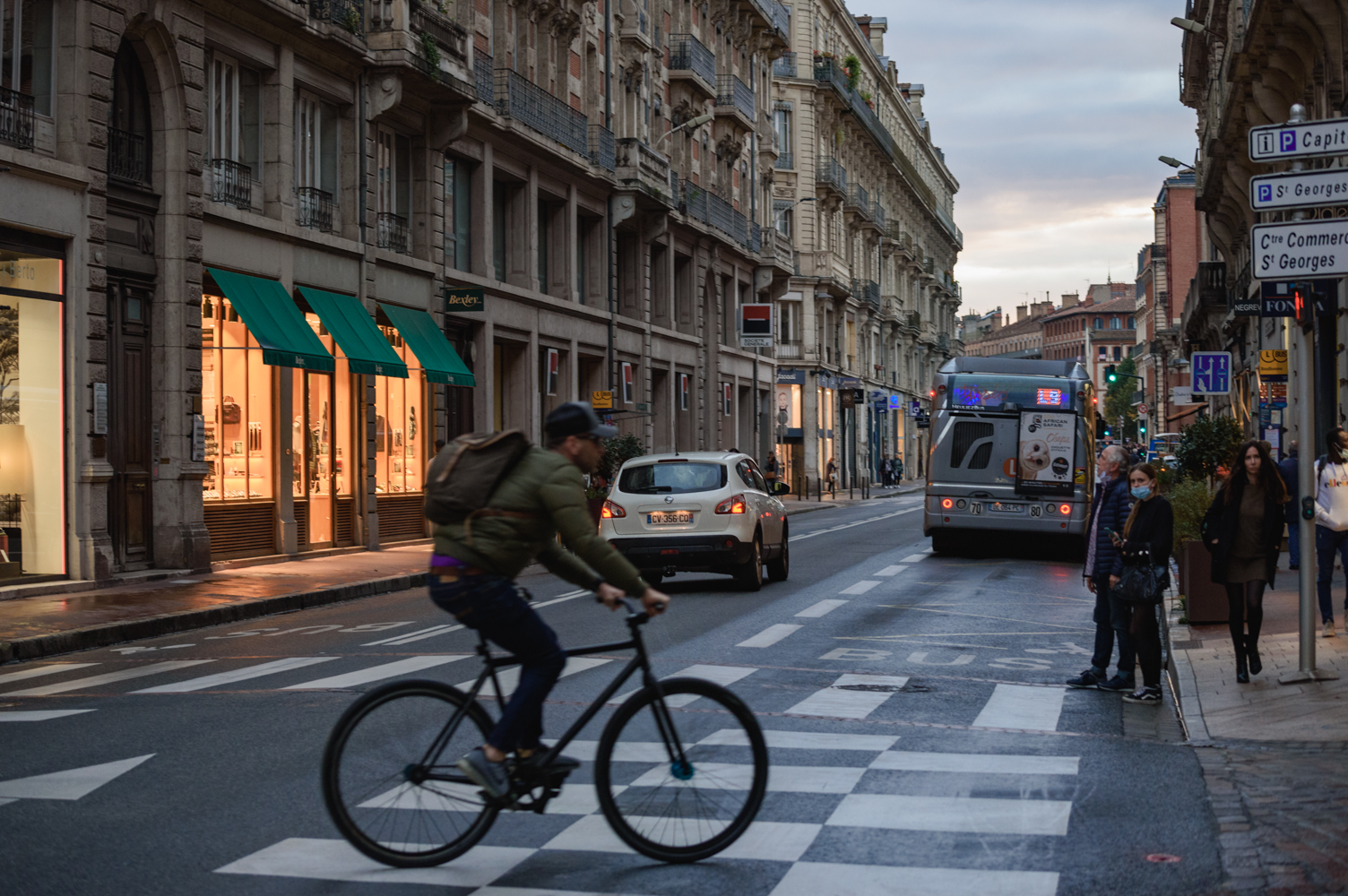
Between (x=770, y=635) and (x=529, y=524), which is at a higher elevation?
(x=529, y=524)

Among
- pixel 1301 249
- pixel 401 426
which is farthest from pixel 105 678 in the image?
pixel 401 426

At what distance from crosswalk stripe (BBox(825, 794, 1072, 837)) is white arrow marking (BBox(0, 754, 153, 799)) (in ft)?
11.5

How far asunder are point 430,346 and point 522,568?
24854mm

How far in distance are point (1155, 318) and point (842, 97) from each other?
57.6 meters

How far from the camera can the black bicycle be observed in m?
6.16

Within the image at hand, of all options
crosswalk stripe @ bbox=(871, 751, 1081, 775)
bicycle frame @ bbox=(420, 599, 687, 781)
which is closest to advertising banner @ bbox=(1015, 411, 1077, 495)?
crosswalk stripe @ bbox=(871, 751, 1081, 775)

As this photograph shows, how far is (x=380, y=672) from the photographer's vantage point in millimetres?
12133

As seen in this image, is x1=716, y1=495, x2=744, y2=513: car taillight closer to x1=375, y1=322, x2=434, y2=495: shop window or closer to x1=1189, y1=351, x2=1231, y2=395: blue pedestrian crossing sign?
x1=375, y1=322, x2=434, y2=495: shop window

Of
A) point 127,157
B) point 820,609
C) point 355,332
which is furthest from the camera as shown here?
point 355,332

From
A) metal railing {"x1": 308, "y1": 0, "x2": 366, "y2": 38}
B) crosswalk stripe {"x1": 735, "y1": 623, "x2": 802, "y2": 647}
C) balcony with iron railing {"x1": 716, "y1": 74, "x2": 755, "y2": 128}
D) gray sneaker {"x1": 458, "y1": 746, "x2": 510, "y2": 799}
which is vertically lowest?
crosswalk stripe {"x1": 735, "y1": 623, "x2": 802, "y2": 647}

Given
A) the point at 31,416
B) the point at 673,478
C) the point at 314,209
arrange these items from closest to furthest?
the point at 673,478 → the point at 31,416 → the point at 314,209

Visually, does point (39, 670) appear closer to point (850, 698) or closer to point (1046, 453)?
point (850, 698)

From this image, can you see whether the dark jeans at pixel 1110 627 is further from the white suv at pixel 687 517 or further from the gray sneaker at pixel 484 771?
the white suv at pixel 687 517

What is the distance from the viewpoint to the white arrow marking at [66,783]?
7.62 m
